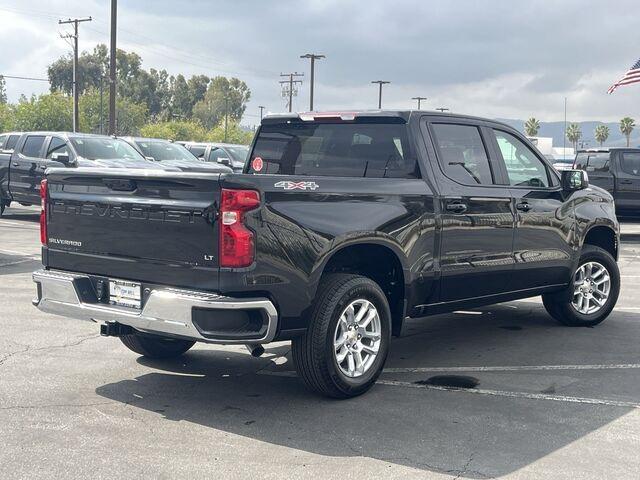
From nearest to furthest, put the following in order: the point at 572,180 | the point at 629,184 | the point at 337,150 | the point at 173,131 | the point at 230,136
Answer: the point at 337,150 < the point at 572,180 < the point at 629,184 < the point at 173,131 < the point at 230,136

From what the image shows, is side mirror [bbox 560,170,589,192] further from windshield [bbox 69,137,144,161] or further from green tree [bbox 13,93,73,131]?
green tree [bbox 13,93,73,131]

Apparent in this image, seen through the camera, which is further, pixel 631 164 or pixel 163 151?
pixel 163 151

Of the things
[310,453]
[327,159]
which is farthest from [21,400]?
[327,159]

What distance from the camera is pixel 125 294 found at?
5105mm

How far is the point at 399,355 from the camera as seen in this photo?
6.75m

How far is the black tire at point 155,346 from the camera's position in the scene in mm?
6285

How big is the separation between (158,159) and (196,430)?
15.9 m

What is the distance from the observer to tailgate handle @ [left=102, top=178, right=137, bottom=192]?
5062 mm

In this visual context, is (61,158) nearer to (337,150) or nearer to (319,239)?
(337,150)

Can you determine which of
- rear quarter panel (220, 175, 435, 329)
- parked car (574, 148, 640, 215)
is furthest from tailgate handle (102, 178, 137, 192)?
parked car (574, 148, 640, 215)

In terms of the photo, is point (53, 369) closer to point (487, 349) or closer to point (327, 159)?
point (327, 159)

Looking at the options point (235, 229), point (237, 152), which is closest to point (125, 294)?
point (235, 229)

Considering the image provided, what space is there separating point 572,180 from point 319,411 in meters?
3.51

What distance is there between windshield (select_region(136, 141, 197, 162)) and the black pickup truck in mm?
13831
